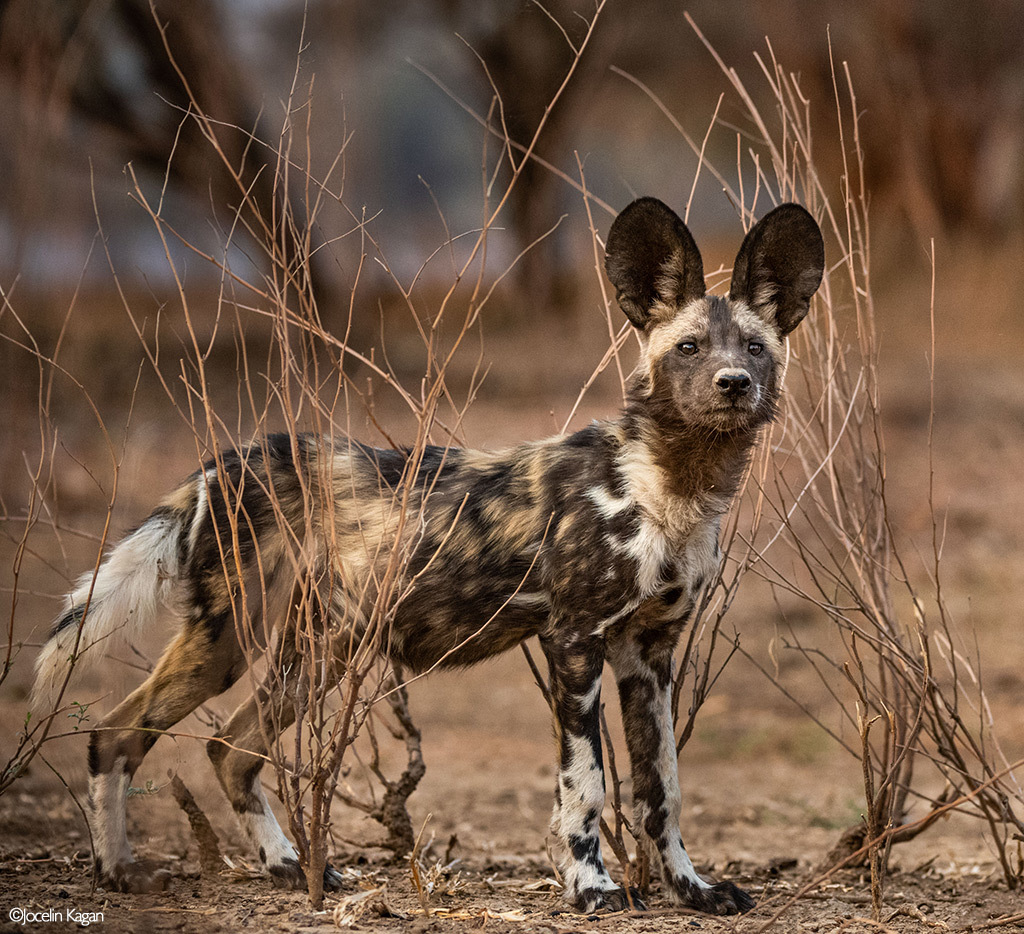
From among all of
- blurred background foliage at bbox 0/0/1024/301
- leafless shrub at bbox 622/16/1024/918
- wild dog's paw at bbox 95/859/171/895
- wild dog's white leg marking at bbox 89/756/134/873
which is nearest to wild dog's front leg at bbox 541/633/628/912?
leafless shrub at bbox 622/16/1024/918

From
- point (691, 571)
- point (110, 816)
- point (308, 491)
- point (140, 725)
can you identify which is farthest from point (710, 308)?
point (110, 816)

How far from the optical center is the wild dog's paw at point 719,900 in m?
3.09

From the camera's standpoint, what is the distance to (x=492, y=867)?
380 cm

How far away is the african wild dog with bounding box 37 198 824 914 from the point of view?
306 centimetres

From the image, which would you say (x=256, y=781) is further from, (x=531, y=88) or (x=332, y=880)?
(x=531, y=88)

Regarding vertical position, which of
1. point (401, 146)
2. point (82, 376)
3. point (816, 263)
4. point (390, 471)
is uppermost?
point (401, 146)

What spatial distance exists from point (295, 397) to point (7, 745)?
1.92 metres

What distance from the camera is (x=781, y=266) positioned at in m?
3.18

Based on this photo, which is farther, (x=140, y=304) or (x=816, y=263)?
(x=140, y=304)

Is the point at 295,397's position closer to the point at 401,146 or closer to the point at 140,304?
the point at 140,304

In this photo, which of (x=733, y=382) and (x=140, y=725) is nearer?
(x=733, y=382)

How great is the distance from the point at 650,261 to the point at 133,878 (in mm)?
2130

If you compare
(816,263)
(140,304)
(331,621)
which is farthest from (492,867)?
(140,304)

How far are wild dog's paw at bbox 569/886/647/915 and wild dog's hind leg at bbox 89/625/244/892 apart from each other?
1.08 metres
